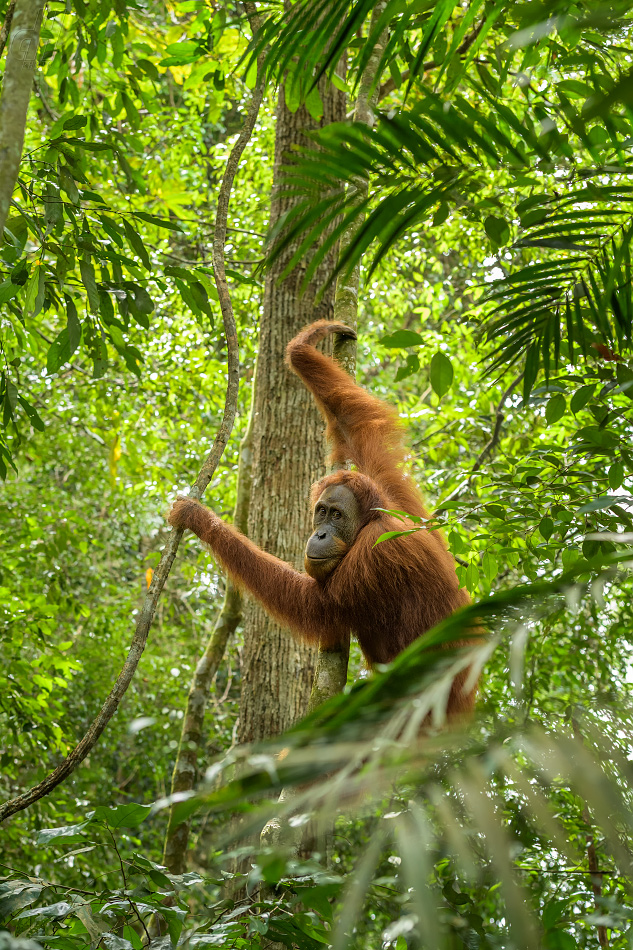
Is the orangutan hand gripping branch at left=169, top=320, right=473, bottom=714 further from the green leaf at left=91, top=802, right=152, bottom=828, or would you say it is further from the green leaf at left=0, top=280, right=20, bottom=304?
the green leaf at left=91, top=802, right=152, bottom=828

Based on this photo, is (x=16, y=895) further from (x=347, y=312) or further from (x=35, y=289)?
(x=347, y=312)

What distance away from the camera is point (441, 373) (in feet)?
9.11

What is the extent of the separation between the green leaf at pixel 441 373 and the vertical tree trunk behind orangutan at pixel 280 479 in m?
1.69

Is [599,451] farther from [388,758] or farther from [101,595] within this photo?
[101,595]

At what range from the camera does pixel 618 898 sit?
1.96 metres

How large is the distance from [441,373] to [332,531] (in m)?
1.21

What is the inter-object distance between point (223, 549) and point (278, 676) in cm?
77

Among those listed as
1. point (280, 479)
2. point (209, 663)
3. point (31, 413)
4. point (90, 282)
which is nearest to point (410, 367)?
point (90, 282)

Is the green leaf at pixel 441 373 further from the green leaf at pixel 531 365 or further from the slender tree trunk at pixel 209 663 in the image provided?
the slender tree trunk at pixel 209 663

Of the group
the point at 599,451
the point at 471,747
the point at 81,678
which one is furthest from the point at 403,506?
the point at 81,678

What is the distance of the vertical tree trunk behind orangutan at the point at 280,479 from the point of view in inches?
161

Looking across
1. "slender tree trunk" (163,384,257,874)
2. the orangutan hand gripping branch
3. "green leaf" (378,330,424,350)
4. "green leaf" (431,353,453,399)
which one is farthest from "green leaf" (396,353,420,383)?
"slender tree trunk" (163,384,257,874)

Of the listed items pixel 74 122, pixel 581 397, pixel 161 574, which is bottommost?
pixel 161 574

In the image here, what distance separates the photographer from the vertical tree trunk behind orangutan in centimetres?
410
